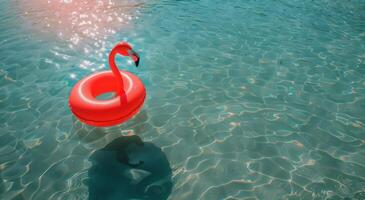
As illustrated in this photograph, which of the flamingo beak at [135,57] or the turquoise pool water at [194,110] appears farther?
the flamingo beak at [135,57]

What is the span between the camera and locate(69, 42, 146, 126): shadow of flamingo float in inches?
166

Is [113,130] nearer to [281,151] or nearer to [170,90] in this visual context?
[170,90]

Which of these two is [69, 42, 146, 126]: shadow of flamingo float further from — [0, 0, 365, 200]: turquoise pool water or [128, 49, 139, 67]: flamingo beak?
[0, 0, 365, 200]: turquoise pool water

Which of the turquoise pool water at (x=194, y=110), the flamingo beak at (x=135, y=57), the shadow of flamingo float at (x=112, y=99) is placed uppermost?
the flamingo beak at (x=135, y=57)

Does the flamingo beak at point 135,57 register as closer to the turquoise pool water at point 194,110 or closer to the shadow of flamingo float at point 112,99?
the shadow of flamingo float at point 112,99

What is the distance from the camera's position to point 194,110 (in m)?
5.45

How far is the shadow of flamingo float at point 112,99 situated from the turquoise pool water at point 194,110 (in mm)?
613

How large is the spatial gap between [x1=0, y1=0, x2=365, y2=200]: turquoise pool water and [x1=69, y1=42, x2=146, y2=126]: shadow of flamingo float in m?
0.61

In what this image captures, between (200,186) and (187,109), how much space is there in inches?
69.2

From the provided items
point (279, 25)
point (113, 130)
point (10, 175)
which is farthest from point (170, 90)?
point (279, 25)

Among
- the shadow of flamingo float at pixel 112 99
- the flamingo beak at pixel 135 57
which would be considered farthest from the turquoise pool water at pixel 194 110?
the flamingo beak at pixel 135 57

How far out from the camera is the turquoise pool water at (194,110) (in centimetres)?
412

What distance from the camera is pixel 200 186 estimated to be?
13.3 ft

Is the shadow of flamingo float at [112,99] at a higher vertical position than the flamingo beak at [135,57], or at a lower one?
lower
